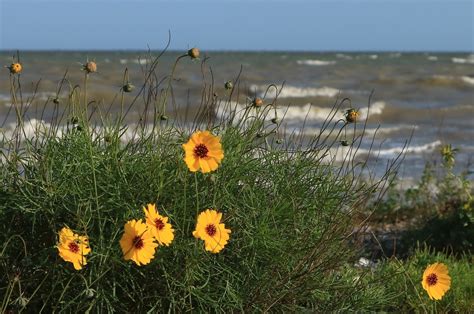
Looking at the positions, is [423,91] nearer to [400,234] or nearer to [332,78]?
[332,78]

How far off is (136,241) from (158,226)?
0.09 m

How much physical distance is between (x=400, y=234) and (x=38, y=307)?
3326 millimetres

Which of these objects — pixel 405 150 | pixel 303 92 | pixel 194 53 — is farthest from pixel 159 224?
pixel 303 92

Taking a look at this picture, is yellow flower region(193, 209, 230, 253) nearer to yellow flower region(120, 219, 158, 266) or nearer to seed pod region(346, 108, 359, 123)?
yellow flower region(120, 219, 158, 266)

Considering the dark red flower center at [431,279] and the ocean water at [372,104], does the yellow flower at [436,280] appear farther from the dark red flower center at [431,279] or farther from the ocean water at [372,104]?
the ocean water at [372,104]

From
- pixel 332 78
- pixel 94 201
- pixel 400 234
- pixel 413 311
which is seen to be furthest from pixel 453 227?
pixel 332 78

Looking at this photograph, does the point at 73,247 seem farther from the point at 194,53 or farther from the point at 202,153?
the point at 194,53

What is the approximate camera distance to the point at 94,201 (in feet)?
8.43

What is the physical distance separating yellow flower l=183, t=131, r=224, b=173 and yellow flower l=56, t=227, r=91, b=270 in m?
0.41

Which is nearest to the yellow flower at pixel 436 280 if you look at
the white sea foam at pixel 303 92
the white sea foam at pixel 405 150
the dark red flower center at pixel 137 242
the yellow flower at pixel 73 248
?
the dark red flower center at pixel 137 242

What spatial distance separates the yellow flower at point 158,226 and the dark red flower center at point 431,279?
3.17ft

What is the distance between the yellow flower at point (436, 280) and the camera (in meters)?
2.84

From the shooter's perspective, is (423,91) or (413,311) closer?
(413,311)

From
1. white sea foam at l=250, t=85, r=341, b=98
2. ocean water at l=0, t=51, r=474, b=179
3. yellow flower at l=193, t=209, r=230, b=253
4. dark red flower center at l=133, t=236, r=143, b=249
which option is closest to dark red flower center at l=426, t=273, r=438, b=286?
yellow flower at l=193, t=209, r=230, b=253
